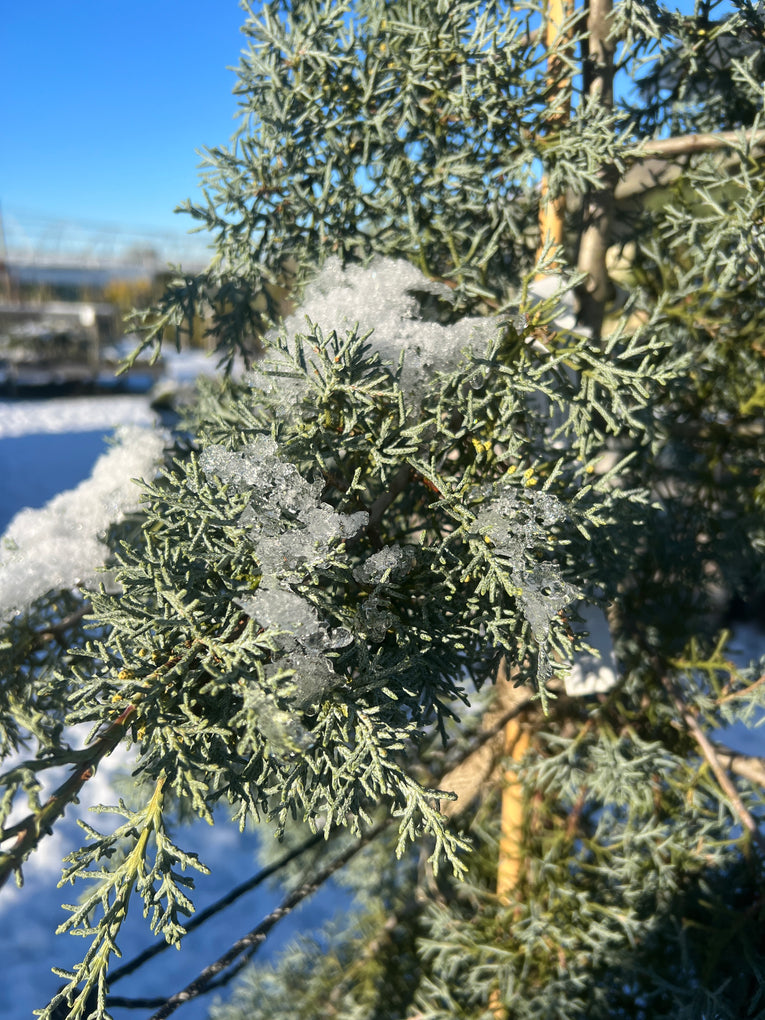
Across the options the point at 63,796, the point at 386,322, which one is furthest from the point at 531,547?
the point at 63,796

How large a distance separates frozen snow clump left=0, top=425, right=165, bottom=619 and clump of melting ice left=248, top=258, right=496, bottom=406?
47 cm

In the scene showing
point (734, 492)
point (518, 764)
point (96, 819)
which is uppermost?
point (734, 492)

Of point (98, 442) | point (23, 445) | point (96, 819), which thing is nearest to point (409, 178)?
point (96, 819)

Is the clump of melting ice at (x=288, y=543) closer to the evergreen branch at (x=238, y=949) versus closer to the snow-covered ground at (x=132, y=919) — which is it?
the evergreen branch at (x=238, y=949)

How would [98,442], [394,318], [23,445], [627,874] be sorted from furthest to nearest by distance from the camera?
[98,442] < [23,445] < [627,874] < [394,318]

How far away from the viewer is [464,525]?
1.05 meters

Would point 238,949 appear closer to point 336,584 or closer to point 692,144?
point 336,584

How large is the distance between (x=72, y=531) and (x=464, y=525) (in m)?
0.90

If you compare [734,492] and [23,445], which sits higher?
[734,492]

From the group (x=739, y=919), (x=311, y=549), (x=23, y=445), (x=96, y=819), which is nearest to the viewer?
(x=311, y=549)

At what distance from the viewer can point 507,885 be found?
1.85 metres

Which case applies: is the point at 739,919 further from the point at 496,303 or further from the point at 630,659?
the point at 496,303

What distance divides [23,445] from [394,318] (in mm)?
7389

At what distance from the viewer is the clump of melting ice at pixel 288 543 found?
956 mm
